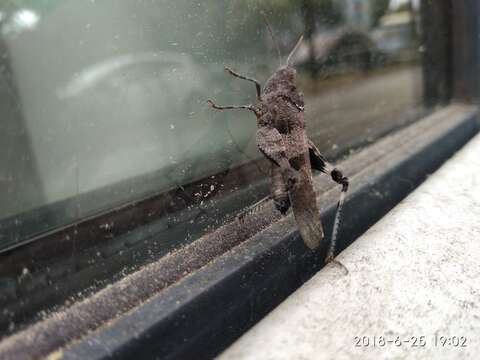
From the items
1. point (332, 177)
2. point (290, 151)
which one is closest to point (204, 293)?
point (290, 151)

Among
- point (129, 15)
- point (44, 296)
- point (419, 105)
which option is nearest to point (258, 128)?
point (129, 15)

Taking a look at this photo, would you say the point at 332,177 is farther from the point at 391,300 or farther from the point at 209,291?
the point at 209,291

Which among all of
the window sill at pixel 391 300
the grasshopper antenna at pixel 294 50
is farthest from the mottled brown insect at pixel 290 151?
the window sill at pixel 391 300

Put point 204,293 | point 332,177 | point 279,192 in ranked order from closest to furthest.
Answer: point 204,293
point 279,192
point 332,177

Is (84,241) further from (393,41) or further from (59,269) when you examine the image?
(393,41)

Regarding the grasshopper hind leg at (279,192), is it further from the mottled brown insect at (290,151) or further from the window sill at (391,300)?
the window sill at (391,300)

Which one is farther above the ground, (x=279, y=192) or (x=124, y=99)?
(x=124, y=99)
